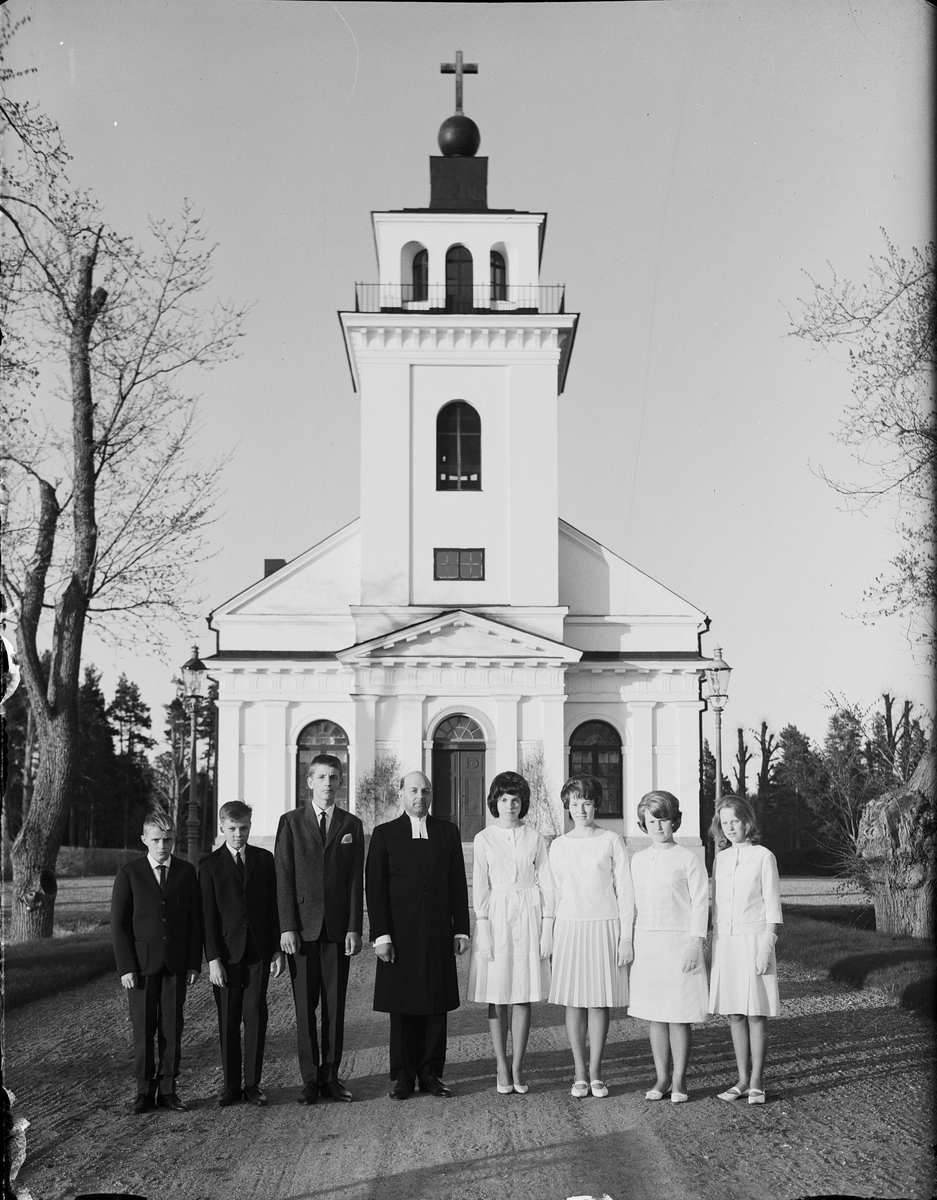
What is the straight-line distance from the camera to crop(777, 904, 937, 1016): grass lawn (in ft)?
34.5

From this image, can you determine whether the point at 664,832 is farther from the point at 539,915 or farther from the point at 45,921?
the point at 45,921

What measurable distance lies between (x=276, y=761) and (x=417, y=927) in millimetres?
22679

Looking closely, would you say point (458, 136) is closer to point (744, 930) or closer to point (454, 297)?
point (454, 297)

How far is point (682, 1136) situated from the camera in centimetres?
630

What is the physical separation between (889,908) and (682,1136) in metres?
9.60

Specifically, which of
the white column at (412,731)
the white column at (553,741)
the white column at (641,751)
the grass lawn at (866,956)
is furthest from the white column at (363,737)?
the grass lawn at (866,956)

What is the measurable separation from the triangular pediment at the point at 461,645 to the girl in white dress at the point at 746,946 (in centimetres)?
2242

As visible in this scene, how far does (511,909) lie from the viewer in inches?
301

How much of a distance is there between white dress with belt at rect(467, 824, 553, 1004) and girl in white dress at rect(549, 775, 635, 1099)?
121mm

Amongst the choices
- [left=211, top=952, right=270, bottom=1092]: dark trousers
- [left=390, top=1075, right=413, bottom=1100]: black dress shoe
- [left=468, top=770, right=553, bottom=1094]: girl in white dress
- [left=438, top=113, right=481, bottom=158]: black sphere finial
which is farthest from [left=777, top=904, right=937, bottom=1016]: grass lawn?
[left=438, top=113, right=481, bottom=158]: black sphere finial

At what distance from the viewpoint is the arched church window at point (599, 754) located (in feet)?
102

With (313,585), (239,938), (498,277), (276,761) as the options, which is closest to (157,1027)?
(239,938)

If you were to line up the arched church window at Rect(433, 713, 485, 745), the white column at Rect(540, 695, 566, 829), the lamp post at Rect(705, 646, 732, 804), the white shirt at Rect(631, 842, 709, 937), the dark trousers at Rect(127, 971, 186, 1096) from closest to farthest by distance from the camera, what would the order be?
1. the dark trousers at Rect(127, 971, 186, 1096)
2. the white shirt at Rect(631, 842, 709, 937)
3. the lamp post at Rect(705, 646, 732, 804)
4. the white column at Rect(540, 695, 566, 829)
5. the arched church window at Rect(433, 713, 485, 745)

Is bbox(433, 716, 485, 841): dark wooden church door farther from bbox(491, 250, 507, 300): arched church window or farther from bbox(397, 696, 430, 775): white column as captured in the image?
bbox(491, 250, 507, 300): arched church window
